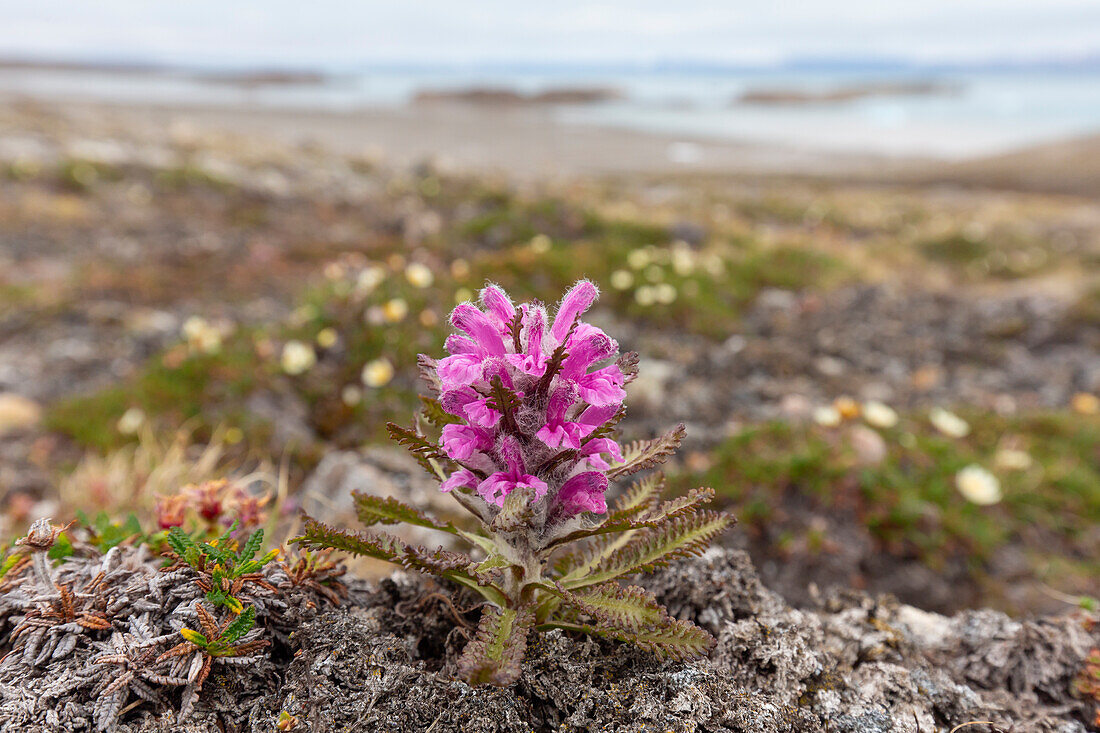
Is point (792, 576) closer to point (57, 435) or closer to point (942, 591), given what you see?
point (942, 591)

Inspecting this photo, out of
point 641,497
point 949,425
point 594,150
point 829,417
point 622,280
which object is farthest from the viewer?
point 594,150

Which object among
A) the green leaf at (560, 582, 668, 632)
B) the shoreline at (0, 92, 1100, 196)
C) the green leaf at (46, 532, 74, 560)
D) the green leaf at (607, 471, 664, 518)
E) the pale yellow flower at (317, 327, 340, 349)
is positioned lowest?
the pale yellow flower at (317, 327, 340, 349)

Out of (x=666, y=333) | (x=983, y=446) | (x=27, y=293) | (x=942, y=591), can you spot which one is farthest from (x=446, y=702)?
(x=27, y=293)

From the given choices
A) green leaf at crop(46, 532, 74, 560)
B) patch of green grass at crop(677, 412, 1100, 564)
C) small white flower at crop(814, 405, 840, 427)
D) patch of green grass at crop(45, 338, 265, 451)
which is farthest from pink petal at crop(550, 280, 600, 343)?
patch of green grass at crop(45, 338, 265, 451)

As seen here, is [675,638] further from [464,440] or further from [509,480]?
[464,440]

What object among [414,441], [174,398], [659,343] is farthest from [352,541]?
[659,343]

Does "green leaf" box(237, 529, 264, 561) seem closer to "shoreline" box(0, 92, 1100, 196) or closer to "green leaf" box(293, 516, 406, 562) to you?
"green leaf" box(293, 516, 406, 562)
